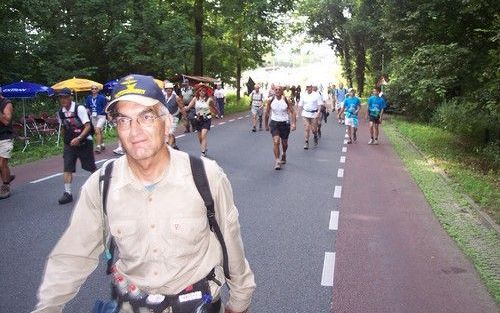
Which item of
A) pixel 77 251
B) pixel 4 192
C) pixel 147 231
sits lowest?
pixel 4 192

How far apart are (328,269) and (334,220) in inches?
79.0

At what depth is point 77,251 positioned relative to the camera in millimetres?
2092

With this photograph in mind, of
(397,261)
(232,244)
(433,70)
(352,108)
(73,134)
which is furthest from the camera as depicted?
(352,108)

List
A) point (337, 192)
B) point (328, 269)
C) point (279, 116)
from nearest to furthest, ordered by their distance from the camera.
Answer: point (328, 269) < point (337, 192) < point (279, 116)

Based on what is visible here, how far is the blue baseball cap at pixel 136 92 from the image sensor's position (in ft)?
6.73

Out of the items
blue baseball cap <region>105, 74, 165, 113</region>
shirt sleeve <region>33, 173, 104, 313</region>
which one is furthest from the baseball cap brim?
shirt sleeve <region>33, 173, 104, 313</region>

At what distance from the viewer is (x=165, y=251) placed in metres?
2.06

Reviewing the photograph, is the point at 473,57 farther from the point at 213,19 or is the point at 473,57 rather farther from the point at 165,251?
the point at 213,19

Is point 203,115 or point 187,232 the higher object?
point 187,232

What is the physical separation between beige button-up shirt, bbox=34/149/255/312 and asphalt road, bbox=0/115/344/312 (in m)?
2.52

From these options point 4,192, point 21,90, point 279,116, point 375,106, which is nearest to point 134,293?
point 4,192

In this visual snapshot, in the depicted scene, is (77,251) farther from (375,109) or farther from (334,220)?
(375,109)

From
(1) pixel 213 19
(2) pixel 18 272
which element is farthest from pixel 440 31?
(1) pixel 213 19

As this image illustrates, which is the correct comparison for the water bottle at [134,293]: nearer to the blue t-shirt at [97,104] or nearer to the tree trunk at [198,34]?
the blue t-shirt at [97,104]
